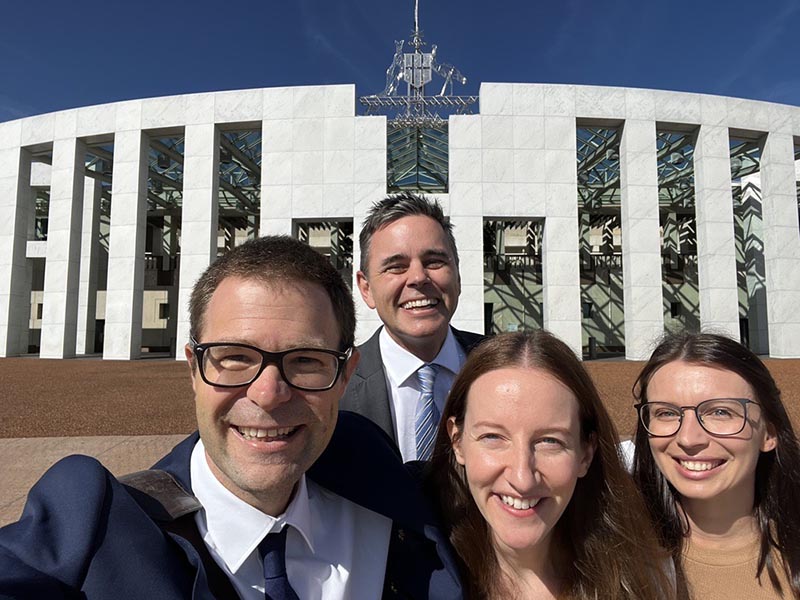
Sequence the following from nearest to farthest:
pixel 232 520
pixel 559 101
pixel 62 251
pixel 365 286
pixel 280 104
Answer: pixel 232 520
pixel 365 286
pixel 559 101
pixel 280 104
pixel 62 251

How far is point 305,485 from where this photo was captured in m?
1.69

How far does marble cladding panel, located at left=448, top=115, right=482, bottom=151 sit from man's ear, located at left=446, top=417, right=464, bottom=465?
20566 millimetres

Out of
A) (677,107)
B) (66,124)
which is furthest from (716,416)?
(66,124)

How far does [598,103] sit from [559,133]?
2.41 meters

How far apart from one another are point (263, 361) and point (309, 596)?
2.55 feet

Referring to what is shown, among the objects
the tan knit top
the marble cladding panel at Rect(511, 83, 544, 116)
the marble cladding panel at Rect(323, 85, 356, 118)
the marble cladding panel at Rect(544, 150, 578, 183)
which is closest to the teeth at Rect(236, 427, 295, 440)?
the tan knit top

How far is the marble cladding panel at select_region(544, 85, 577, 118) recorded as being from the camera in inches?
852

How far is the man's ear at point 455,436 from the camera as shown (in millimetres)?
2135

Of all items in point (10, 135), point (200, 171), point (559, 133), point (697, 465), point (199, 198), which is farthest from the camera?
point (10, 135)

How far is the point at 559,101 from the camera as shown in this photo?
2170 cm

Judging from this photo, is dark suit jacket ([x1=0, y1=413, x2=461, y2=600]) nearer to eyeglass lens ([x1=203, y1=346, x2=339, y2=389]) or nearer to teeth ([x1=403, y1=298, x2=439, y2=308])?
eyeglass lens ([x1=203, y1=346, x2=339, y2=389])

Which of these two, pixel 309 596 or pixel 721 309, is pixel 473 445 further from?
pixel 721 309

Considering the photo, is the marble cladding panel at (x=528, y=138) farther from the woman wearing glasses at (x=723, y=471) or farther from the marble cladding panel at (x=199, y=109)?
the woman wearing glasses at (x=723, y=471)

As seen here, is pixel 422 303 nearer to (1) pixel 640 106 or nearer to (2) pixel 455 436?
(2) pixel 455 436
